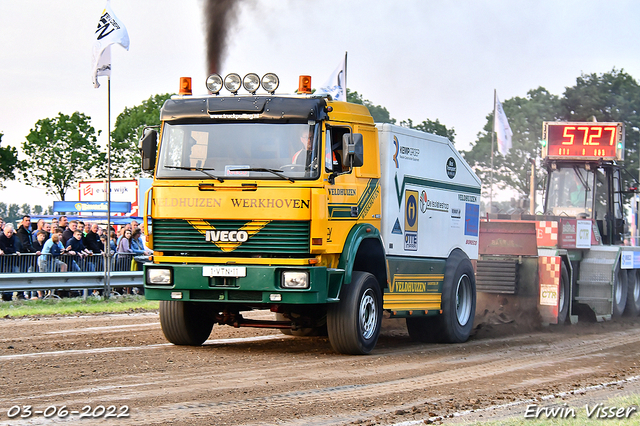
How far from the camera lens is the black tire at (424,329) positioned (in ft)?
42.7

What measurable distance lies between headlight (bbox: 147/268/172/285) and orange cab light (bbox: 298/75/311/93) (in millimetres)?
2734

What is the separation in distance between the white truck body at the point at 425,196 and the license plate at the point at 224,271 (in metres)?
2.28

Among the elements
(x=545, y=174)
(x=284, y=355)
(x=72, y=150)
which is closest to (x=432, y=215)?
(x=284, y=355)

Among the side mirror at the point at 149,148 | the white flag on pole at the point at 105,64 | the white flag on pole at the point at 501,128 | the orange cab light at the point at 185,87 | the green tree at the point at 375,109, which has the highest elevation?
the green tree at the point at 375,109

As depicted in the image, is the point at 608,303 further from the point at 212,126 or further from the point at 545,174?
the point at 212,126

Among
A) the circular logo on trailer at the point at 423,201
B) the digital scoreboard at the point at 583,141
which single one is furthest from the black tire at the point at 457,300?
the digital scoreboard at the point at 583,141

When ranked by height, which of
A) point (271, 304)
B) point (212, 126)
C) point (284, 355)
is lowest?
point (284, 355)

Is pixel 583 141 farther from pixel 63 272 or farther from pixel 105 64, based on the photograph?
pixel 63 272

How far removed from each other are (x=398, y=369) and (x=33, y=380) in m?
3.92

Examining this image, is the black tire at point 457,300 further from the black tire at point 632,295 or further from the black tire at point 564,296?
the black tire at point 632,295

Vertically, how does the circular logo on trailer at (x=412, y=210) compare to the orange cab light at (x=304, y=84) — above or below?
below

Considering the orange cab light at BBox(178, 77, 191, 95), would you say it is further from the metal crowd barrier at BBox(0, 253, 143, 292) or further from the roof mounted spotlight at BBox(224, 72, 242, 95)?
the metal crowd barrier at BBox(0, 253, 143, 292)

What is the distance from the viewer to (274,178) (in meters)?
9.93

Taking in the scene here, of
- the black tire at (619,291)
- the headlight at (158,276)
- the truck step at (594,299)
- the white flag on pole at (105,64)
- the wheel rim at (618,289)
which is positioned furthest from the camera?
the white flag on pole at (105,64)
